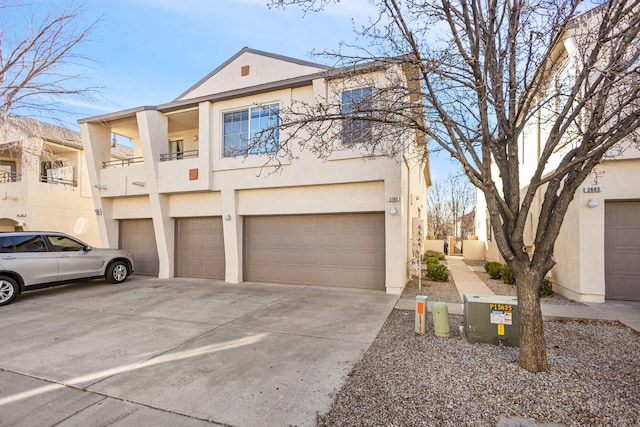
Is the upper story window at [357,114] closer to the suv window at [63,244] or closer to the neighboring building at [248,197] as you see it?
the neighboring building at [248,197]

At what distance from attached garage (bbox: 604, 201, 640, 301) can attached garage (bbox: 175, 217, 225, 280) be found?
10.9 metres

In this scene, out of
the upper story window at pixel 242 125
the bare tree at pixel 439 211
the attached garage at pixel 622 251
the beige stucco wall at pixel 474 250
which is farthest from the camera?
the bare tree at pixel 439 211

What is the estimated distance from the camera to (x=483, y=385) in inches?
138

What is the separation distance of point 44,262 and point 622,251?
1476 cm

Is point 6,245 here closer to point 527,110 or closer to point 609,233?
point 527,110

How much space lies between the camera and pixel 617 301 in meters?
7.50

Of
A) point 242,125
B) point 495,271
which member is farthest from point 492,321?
point 242,125

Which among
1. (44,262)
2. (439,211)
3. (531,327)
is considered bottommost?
(531,327)

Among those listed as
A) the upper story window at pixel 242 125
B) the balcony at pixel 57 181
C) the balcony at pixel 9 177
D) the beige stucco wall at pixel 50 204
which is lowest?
the beige stucco wall at pixel 50 204

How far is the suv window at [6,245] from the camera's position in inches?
323

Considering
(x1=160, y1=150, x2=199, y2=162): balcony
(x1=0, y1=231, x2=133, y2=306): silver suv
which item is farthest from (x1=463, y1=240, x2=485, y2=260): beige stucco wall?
(x1=0, y1=231, x2=133, y2=306): silver suv

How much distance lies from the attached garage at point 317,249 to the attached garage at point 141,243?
14.2 feet

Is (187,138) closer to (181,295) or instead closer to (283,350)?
(181,295)

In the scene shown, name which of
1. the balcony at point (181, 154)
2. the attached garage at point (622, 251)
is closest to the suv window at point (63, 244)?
the balcony at point (181, 154)
